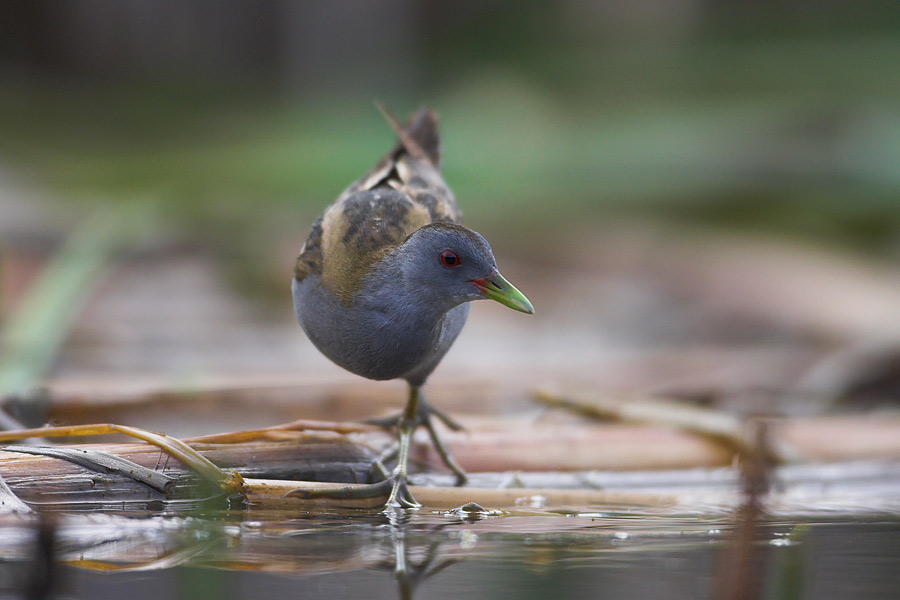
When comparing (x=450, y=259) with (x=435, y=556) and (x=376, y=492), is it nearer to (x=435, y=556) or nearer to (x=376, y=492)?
(x=376, y=492)

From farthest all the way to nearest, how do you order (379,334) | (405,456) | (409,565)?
(405,456) < (379,334) < (409,565)

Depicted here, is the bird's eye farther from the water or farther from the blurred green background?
the blurred green background

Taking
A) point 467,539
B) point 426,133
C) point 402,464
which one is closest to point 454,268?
point 402,464

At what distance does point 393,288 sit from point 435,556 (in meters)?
0.90

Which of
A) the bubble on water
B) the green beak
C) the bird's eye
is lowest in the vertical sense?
the bubble on water

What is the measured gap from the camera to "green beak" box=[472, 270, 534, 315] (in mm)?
2697

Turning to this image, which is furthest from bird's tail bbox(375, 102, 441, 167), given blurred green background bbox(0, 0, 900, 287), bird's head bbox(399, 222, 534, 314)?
blurred green background bbox(0, 0, 900, 287)

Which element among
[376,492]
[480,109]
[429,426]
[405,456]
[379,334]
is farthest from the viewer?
[480,109]

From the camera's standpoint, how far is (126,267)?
6.58 m

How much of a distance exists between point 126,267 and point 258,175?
3549mm

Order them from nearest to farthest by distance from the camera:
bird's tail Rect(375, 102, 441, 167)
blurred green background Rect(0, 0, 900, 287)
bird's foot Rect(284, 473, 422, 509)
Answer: bird's foot Rect(284, 473, 422, 509)
bird's tail Rect(375, 102, 441, 167)
blurred green background Rect(0, 0, 900, 287)

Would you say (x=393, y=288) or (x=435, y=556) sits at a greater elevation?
(x=393, y=288)

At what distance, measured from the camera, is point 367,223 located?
2.92 m

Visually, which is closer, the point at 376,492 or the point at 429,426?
the point at 376,492
